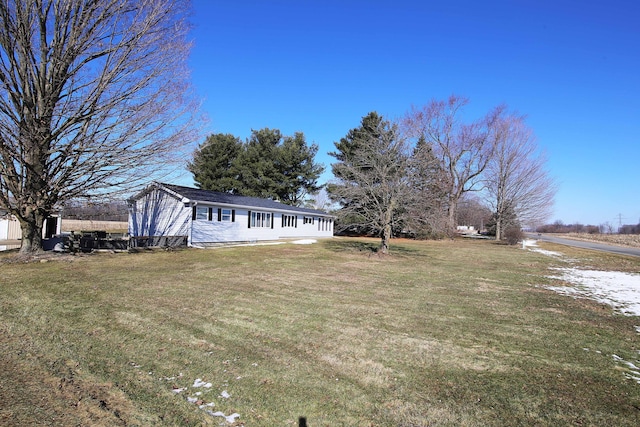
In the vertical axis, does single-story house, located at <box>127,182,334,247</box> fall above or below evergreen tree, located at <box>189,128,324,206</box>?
below

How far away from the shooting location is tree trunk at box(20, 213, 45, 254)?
473 inches

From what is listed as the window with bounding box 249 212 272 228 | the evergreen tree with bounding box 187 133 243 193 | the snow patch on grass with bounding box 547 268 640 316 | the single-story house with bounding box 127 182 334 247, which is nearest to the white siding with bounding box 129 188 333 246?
the single-story house with bounding box 127 182 334 247

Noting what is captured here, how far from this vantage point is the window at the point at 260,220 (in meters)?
24.8

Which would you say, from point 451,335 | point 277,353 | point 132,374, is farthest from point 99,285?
point 451,335

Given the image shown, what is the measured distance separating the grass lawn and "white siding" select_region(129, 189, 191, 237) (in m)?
12.1

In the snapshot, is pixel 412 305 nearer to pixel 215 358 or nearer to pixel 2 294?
pixel 215 358

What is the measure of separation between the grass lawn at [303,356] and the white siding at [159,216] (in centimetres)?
1215

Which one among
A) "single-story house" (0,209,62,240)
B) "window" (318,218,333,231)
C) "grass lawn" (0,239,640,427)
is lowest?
"grass lawn" (0,239,640,427)

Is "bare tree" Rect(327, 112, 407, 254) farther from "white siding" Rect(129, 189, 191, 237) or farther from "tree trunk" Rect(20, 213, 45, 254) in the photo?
"tree trunk" Rect(20, 213, 45, 254)

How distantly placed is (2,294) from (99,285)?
168cm

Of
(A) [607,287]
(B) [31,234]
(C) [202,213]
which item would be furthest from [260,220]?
(A) [607,287]

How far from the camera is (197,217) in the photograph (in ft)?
66.9

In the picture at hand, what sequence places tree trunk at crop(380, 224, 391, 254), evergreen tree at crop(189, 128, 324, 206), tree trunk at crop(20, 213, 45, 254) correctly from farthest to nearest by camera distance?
evergreen tree at crop(189, 128, 324, 206), tree trunk at crop(380, 224, 391, 254), tree trunk at crop(20, 213, 45, 254)

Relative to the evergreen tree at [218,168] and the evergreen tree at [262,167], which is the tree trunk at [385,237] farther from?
the evergreen tree at [218,168]
